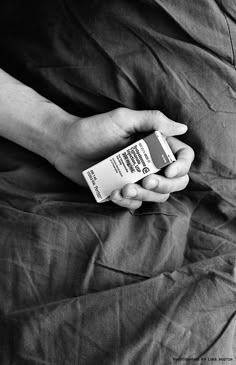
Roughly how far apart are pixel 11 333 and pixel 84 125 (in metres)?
0.37

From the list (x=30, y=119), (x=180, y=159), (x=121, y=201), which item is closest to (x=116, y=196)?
(x=121, y=201)

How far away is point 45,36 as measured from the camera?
2.38ft

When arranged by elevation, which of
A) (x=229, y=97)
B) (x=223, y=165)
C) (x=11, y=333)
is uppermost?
(x=229, y=97)

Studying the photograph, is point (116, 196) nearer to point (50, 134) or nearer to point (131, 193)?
point (131, 193)

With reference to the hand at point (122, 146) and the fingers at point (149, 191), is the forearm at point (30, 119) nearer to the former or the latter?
the hand at point (122, 146)

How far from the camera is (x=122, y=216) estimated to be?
71 centimetres

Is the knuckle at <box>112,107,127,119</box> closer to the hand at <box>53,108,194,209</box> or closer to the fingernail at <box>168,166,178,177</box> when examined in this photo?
the hand at <box>53,108,194,209</box>

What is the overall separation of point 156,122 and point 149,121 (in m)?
0.01

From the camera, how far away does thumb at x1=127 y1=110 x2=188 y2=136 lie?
27.5 inches

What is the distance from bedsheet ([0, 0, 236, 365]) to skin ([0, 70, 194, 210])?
0.08ft

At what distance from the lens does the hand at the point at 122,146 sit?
2.32 ft

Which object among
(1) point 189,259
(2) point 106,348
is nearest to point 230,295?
(1) point 189,259

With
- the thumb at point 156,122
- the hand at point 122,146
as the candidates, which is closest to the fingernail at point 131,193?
the hand at point 122,146

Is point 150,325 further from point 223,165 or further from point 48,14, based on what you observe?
point 48,14
